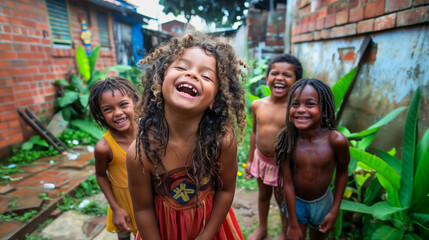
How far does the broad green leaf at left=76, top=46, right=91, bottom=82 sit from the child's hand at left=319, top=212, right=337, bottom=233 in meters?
4.89

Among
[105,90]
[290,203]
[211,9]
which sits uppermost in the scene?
[211,9]

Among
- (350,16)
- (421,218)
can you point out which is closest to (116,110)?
(421,218)

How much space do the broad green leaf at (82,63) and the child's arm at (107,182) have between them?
3.87 m

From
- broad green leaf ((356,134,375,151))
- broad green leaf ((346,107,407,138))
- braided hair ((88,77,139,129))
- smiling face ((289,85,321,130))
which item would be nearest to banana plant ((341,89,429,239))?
broad green leaf ((346,107,407,138))

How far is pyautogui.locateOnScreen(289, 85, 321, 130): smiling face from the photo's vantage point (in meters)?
1.53

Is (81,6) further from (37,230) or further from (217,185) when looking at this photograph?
(217,185)

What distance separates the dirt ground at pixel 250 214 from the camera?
2314 millimetres

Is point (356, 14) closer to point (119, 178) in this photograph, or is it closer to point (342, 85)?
point (342, 85)

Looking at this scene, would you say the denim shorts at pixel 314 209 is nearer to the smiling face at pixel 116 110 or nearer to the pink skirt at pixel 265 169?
the pink skirt at pixel 265 169

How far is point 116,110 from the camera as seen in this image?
1.66 m

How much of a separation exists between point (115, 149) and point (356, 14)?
8.13ft

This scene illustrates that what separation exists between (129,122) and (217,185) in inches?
30.9

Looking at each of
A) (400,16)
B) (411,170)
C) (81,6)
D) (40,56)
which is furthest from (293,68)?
(81,6)

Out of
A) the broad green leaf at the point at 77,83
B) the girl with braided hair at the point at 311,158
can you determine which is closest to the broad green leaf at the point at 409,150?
the girl with braided hair at the point at 311,158
